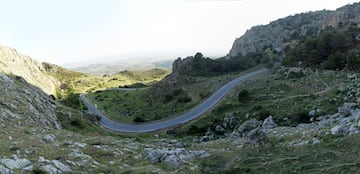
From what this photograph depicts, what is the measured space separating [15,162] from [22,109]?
96.3 feet

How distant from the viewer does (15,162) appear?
1018 inches

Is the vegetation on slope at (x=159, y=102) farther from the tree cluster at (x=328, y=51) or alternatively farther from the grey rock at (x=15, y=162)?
the grey rock at (x=15, y=162)

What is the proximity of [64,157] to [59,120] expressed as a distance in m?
36.3

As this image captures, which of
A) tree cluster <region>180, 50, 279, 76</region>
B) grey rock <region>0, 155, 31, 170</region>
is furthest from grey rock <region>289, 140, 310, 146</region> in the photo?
tree cluster <region>180, 50, 279, 76</region>

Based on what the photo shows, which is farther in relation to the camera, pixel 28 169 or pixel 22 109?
pixel 22 109

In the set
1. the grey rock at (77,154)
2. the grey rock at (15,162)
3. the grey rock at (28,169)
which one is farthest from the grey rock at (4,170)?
the grey rock at (77,154)

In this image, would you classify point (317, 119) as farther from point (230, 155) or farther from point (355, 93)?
point (230, 155)

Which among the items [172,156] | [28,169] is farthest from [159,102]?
[28,169]

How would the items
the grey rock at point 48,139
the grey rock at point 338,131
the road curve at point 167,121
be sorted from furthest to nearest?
1. the road curve at point 167,121
2. the grey rock at point 48,139
3. the grey rock at point 338,131

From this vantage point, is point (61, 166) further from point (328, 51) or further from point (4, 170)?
point (328, 51)

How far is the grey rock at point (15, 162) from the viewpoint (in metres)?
24.8

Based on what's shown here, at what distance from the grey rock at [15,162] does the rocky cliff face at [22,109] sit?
58.1 ft

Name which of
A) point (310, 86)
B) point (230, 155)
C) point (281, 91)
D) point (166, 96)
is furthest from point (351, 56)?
point (230, 155)

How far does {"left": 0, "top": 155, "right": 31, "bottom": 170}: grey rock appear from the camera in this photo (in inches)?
977
